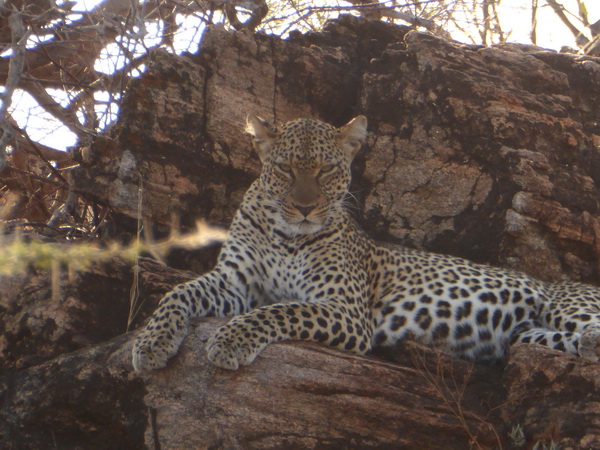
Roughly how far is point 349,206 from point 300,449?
4082mm

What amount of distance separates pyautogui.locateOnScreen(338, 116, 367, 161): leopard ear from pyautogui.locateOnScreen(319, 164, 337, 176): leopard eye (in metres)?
0.38

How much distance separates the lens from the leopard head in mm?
7188

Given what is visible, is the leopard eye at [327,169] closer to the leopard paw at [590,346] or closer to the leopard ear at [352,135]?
the leopard ear at [352,135]

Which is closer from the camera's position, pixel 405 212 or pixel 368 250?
pixel 368 250

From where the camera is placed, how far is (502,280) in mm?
7480

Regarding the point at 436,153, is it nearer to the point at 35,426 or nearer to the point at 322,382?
the point at 322,382

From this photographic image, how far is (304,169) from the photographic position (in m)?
7.30

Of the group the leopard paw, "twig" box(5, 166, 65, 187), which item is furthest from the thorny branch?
the leopard paw

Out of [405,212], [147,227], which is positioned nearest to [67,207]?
[147,227]

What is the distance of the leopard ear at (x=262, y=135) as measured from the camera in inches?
298

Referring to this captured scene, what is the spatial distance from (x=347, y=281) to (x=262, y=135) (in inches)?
65.3

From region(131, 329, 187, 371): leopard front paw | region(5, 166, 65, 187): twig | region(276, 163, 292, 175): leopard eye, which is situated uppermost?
region(276, 163, 292, 175): leopard eye

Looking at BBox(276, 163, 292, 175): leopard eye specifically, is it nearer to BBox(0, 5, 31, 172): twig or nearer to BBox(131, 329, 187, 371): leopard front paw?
BBox(131, 329, 187, 371): leopard front paw

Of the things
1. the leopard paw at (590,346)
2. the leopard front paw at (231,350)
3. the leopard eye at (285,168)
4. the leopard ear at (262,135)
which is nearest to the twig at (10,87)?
the leopard ear at (262,135)
